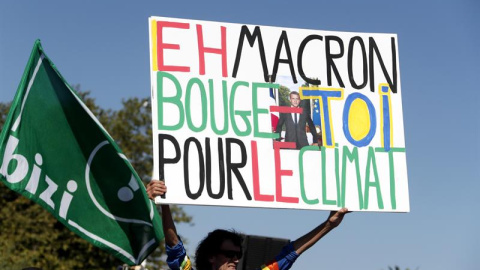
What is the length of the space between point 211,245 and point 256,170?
0.52 metres

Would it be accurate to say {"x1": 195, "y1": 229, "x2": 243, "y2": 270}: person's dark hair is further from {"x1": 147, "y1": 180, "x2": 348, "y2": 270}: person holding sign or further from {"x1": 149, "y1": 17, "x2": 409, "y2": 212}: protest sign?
{"x1": 149, "y1": 17, "x2": 409, "y2": 212}: protest sign

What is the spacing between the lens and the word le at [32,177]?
7.57 metres

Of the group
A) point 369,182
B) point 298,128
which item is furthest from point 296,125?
point 369,182

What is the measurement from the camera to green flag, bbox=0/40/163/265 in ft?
26.3

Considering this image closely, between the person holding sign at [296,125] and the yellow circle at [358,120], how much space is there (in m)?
0.25

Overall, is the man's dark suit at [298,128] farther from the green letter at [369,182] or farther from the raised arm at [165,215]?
the raised arm at [165,215]

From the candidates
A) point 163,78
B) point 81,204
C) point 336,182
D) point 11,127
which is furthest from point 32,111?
point 336,182

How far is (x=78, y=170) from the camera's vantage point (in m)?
8.25

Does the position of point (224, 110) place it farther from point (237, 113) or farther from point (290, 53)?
point (290, 53)

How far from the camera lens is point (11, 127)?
25.6 ft

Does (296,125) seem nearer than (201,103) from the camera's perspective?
No

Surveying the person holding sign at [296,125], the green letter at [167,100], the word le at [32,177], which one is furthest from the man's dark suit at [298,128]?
the word le at [32,177]

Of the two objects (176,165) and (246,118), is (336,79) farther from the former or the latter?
(176,165)

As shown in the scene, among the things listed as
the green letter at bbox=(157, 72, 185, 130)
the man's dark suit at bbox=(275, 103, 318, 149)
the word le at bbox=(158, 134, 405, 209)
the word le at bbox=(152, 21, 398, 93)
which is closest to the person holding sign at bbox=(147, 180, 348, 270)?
the word le at bbox=(158, 134, 405, 209)
